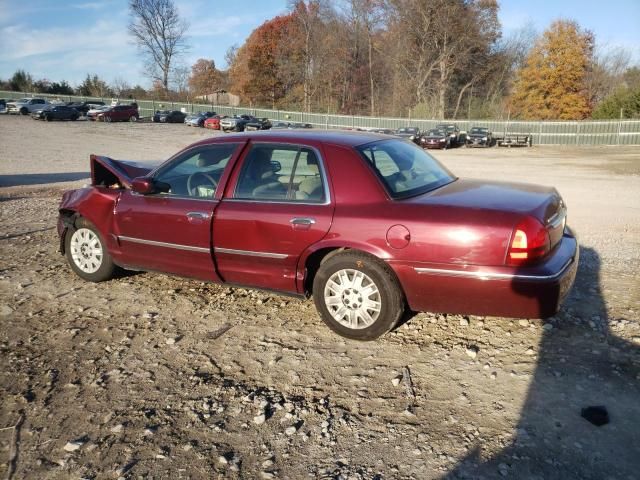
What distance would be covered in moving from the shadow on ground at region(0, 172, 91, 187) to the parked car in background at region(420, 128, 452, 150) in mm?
23214

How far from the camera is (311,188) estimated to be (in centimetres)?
409

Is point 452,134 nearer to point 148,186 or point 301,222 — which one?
point 148,186

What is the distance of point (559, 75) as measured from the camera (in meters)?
47.8

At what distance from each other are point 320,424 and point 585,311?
2701mm

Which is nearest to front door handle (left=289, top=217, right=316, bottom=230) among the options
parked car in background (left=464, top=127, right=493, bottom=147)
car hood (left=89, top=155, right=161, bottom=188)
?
car hood (left=89, top=155, right=161, bottom=188)

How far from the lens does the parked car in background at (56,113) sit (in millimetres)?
44188

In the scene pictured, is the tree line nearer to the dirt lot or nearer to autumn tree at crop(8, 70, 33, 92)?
autumn tree at crop(8, 70, 33, 92)

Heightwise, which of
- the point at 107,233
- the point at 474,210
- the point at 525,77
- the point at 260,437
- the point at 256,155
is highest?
the point at 525,77

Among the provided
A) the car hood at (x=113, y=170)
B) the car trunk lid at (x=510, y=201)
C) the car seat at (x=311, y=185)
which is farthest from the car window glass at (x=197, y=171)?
the car trunk lid at (x=510, y=201)

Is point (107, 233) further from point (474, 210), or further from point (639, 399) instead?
point (639, 399)

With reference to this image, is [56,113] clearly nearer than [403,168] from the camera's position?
No

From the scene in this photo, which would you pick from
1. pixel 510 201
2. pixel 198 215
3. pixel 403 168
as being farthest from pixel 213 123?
pixel 510 201

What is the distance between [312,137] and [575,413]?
8.93 ft

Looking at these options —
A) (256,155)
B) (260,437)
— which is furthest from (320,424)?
(256,155)
